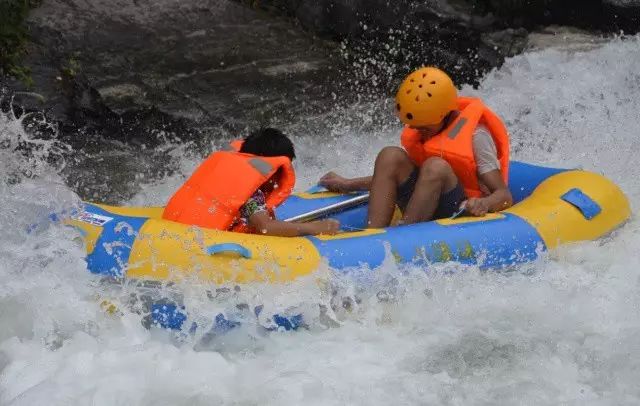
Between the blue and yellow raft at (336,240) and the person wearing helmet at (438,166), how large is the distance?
178 millimetres

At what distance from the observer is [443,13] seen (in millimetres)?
8539

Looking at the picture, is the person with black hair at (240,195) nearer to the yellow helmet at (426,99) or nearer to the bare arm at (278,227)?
the bare arm at (278,227)

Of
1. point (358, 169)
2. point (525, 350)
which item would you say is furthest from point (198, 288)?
point (358, 169)

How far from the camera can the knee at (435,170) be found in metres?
4.63

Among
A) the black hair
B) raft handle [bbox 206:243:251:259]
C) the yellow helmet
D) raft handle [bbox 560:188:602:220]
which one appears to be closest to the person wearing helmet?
the yellow helmet

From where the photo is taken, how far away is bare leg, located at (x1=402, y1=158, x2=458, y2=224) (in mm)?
4637

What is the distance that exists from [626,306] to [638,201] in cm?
167

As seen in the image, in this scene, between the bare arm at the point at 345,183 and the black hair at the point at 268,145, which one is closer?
the black hair at the point at 268,145

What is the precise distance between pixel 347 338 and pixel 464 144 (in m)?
1.33

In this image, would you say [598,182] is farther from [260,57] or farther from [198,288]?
[260,57]

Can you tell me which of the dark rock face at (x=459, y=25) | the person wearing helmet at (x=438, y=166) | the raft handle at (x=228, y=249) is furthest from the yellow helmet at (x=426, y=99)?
the dark rock face at (x=459, y=25)

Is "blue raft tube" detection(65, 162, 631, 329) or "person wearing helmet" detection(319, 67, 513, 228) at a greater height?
"person wearing helmet" detection(319, 67, 513, 228)

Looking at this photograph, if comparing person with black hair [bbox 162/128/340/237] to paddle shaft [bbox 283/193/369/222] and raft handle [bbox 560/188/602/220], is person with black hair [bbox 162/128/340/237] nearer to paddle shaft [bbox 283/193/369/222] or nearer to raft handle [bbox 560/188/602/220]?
paddle shaft [bbox 283/193/369/222]

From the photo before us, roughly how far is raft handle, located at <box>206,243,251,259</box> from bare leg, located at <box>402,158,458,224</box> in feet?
3.39
